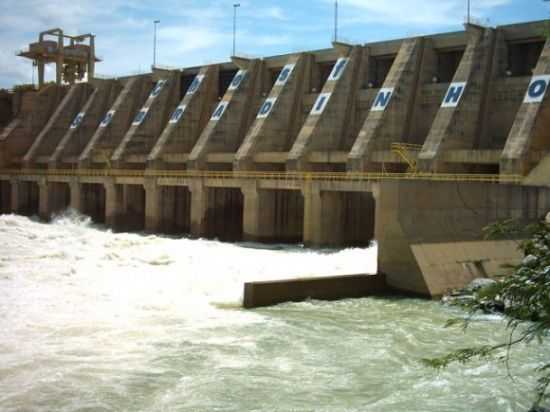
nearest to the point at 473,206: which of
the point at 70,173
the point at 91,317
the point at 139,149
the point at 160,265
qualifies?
the point at 160,265

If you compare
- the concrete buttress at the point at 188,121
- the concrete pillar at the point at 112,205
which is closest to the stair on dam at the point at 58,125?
the concrete pillar at the point at 112,205

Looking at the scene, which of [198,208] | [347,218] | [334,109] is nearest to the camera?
[347,218]

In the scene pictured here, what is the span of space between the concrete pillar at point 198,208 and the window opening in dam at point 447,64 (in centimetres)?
1160

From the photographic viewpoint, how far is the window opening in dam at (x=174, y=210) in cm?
3597

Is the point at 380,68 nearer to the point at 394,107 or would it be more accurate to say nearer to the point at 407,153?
the point at 394,107

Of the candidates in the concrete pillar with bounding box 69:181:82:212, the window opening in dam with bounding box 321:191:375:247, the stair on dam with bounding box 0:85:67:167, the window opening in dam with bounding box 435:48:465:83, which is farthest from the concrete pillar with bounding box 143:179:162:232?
the stair on dam with bounding box 0:85:67:167

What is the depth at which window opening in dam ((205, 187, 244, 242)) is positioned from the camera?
33.2 m

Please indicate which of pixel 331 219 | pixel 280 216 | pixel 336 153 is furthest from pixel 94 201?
pixel 331 219

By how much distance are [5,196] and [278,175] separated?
2556cm

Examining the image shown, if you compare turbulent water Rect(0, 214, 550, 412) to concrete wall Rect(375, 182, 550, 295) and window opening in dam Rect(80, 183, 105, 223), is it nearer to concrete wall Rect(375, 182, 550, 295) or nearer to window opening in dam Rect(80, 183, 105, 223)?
concrete wall Rect(375, 182, 550, 295)

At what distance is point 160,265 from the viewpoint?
22.0 metres

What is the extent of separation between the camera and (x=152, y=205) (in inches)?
1384

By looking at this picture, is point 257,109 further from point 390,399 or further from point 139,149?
point 390,399

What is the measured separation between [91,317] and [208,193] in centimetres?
1869
